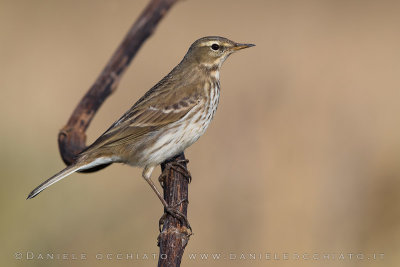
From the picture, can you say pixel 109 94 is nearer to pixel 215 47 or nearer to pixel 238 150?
pixel 215 47

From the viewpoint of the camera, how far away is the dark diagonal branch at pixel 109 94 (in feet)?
12.7

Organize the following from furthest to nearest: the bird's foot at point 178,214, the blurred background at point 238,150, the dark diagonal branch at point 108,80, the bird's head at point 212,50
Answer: the blurred background at point 238,150
the bird's head at point 212,50
the dark diagonal branch at point 108,80
the bird's foot at point 178,214

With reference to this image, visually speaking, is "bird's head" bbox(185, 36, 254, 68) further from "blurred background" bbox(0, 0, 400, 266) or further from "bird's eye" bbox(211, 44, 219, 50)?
"blurred background" bbox(0, 0, 400, 266)

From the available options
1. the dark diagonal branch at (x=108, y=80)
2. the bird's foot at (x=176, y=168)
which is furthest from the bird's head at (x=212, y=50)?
the dark diagonal branch at (x=108, y=80)

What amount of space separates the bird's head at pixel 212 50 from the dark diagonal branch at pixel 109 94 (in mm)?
1210

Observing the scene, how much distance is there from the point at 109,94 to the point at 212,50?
5.41ft

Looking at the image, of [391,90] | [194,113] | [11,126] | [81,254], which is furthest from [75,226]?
[391,90]

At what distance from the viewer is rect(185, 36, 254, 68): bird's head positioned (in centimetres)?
596

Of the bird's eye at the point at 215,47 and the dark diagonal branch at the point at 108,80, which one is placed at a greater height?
the bird's eye at the point at 215,47

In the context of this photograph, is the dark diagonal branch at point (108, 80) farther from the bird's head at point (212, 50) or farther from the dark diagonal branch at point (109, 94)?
the bird's head at point (212, 50)

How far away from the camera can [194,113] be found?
225 inches

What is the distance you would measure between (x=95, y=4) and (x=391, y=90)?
5.63 metres

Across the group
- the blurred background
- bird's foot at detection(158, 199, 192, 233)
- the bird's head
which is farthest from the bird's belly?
bird's foot at detection(158, 199, 192, 233)

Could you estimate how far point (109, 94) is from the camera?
15.1 feet
